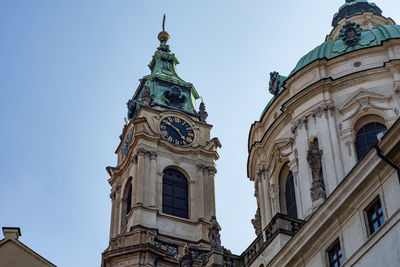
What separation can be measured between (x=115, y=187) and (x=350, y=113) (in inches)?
654

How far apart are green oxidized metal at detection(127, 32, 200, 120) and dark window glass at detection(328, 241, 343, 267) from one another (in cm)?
2622

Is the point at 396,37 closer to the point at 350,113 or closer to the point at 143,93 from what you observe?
the point at 350,113

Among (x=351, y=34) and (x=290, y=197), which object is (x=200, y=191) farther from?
(x=351, y=34)

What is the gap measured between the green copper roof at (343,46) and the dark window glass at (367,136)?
360 centimetres

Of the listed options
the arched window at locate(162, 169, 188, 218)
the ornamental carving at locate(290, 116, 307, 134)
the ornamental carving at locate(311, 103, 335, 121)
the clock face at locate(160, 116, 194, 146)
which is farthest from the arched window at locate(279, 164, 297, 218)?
the clock face at locate(160, 116, 194, 146)

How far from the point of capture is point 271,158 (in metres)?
32.1

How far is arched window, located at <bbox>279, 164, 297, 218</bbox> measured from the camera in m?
30.8

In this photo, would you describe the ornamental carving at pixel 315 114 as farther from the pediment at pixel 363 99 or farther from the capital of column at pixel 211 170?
the capital of column at pixel 211 170

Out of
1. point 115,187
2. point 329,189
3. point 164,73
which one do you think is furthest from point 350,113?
point 164,73

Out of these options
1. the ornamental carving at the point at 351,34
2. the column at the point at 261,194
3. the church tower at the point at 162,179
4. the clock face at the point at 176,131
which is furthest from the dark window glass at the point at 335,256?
the clock face at the point at 176,131

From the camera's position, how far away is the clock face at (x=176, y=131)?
42719 mm

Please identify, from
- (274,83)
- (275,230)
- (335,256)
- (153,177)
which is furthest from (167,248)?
(335,256)

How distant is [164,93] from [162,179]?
6.49 m

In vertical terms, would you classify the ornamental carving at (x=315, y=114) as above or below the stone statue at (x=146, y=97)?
below
